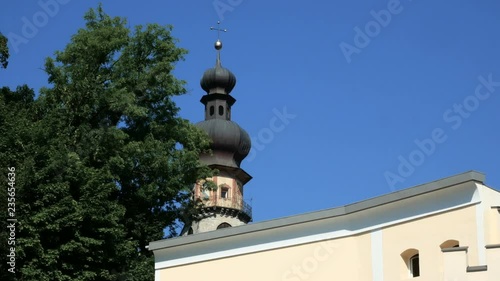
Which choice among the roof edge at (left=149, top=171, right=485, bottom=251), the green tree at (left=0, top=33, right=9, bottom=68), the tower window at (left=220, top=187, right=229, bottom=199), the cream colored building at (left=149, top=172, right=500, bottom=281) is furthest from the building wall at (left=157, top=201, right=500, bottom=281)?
the tower window at (left=220, top=187, right=229, bottom=199)

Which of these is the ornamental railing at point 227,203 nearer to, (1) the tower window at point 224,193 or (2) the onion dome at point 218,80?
(1) the tower window at point 224,193

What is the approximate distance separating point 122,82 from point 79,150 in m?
3.50

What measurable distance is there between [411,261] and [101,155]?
14291 mm

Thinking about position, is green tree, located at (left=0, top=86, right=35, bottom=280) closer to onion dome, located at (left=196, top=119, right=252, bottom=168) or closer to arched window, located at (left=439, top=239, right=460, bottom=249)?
arched window, located at (left=439, top=239, right=460, bottom=249)

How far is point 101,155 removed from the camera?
3127cm

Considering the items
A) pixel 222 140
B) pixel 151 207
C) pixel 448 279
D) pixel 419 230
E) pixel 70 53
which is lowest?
pixel 448 279

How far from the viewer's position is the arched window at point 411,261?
1941 centimetres

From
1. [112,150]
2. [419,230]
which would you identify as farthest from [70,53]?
[419,230]

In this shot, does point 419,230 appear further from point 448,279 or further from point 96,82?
point 96,82

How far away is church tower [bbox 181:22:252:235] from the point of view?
65.4 meters

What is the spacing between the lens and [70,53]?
110ft

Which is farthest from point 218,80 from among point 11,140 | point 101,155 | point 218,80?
point 11,140

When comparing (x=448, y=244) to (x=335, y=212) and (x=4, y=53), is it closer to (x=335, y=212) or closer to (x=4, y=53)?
(x=335, y=212)

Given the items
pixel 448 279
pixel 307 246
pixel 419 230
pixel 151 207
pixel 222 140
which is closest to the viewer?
pixel 448 279
